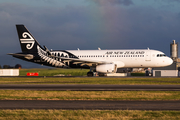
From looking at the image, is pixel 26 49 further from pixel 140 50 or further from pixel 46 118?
pixel 46 118

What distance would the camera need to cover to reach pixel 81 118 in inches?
471

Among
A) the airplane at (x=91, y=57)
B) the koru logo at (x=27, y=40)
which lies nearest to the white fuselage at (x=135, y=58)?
the airplane at (x=91, y=57)

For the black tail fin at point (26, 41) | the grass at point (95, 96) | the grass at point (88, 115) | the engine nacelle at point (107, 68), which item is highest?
the black tail fin at point (26, 41)

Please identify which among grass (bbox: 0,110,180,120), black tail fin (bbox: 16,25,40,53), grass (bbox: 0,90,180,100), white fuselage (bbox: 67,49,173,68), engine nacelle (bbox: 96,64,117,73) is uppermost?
black tail fin (bbox: 16,25,40,53)

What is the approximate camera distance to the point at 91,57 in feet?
175

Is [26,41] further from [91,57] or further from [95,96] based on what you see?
[95,96]

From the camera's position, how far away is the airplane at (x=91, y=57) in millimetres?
51094

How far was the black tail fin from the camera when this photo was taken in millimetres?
55469

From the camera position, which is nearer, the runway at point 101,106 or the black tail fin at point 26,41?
the runway at point 101,106

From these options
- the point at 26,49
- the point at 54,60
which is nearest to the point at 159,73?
the point at 54,60

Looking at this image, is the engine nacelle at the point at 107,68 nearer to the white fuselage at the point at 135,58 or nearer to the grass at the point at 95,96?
the white fuselage at the point at 135,58

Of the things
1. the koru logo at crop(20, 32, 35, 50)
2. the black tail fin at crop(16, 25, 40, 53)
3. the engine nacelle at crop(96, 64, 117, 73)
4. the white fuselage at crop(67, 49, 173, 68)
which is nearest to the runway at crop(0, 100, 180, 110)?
the engine nacelle at crop(96, 64, 117, 73)

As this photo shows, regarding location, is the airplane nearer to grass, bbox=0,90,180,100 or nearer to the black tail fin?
the black tail fin

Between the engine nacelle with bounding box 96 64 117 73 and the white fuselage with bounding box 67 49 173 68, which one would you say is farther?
the white fuselage with bounding box 67 49 173 68
